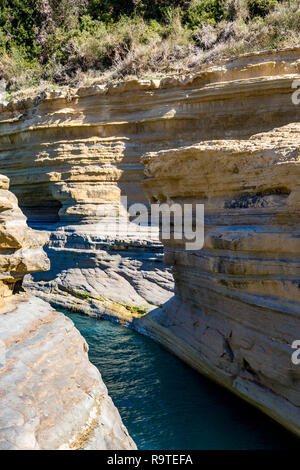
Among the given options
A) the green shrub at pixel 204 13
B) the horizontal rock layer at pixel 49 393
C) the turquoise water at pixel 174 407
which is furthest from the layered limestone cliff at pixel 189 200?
the green shrub at pixel 204 13

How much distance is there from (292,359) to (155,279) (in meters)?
6.47

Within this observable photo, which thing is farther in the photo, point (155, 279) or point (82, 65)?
point (82, 65)

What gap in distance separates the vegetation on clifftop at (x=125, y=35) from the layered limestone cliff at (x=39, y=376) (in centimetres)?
1205

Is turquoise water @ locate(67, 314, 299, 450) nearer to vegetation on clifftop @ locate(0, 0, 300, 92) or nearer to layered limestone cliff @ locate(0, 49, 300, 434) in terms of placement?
layered limestone cliff @ locate(0, 49, 300, 434)

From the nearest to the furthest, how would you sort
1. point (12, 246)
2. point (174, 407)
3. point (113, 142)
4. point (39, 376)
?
point (39, 376) < point (12, 246) < point (174, 407) < point (113, 142)

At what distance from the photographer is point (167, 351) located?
8.66 meters

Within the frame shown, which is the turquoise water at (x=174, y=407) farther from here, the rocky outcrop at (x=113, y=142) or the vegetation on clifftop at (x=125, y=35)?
the vegetation on clifftop at (x=125, y=35)

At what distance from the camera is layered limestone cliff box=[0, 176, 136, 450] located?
3334 millimetres

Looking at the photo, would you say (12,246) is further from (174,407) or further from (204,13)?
(204,13)

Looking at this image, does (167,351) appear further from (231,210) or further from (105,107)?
(105,107)

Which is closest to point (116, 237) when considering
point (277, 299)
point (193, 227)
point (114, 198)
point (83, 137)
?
point (114, 198)

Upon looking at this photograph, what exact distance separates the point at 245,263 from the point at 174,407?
2.73 m

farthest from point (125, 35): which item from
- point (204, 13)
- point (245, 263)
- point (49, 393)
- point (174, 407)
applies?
point (49, 393)

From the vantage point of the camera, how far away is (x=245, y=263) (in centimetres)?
604
